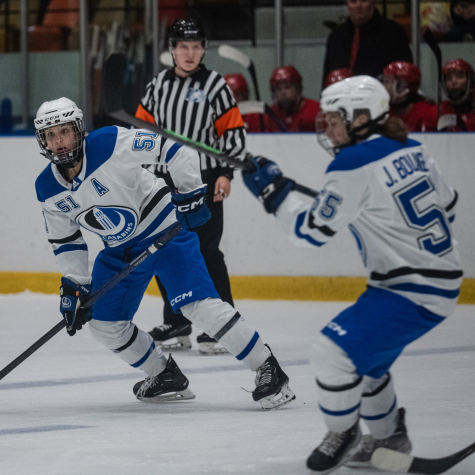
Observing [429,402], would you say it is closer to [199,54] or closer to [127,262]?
[127,262]

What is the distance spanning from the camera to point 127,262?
313cm

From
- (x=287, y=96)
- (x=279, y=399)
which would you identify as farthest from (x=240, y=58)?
(x=279, y=399)

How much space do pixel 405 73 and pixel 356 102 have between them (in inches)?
117

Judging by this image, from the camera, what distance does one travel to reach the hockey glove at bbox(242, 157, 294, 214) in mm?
2283

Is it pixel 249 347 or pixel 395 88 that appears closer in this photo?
pixel 249 347

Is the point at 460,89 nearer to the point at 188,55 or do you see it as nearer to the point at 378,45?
the point at 378,45

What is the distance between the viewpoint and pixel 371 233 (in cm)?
225

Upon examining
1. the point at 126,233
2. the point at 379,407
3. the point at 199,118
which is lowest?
the point at 379,407

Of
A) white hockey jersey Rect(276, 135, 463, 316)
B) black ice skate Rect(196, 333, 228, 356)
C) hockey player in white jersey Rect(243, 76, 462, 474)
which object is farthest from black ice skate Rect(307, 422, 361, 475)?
black ice skate Rect(196, 333, 228, 356)

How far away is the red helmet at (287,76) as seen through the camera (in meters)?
5.50

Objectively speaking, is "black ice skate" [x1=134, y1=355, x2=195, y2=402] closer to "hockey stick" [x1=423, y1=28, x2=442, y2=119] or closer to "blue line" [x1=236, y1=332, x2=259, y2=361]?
"blue line" [x1=236, y1=332, x2=259, y2=361]

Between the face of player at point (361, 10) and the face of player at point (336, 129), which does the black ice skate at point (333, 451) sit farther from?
the face of player at point (361, 10)

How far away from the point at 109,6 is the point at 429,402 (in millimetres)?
4032

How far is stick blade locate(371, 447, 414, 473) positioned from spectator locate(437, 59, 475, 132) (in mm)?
3162
